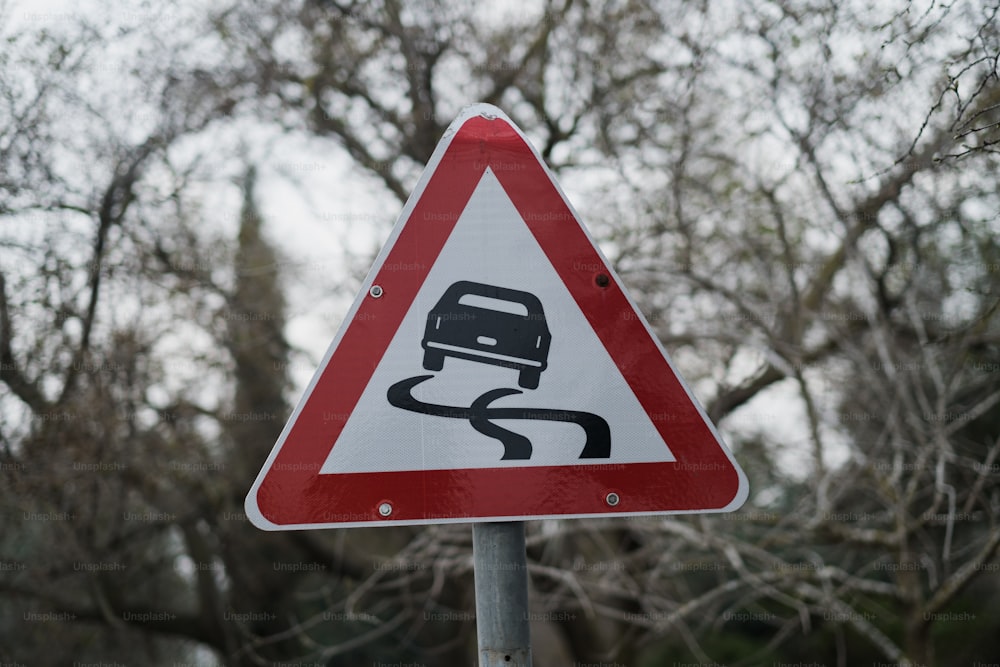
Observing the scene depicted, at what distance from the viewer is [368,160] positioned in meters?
6.57

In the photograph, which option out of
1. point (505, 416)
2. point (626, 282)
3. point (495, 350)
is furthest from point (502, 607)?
point (626, 282)

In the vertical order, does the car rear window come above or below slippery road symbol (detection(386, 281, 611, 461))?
above

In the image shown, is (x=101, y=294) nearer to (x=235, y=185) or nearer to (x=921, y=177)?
(x=235, y=185)

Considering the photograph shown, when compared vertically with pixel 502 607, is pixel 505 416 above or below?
above

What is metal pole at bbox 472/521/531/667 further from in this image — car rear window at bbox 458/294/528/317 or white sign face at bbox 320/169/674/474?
car rear window at bbox 458/294/528/317

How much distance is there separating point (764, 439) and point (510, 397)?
384cm

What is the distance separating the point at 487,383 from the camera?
1507 millimetres

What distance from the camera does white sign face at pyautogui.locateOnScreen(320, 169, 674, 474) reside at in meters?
1.49

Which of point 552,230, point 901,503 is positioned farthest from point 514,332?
point 901,503

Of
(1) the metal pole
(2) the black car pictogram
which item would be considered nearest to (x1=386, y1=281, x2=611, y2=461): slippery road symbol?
(2) the black car pictogram

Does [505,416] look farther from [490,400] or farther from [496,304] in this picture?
[496,304]

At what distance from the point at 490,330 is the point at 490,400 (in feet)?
0.44

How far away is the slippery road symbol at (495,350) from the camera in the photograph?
1.49m

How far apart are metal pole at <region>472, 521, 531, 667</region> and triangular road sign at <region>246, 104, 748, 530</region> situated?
0.25ft
